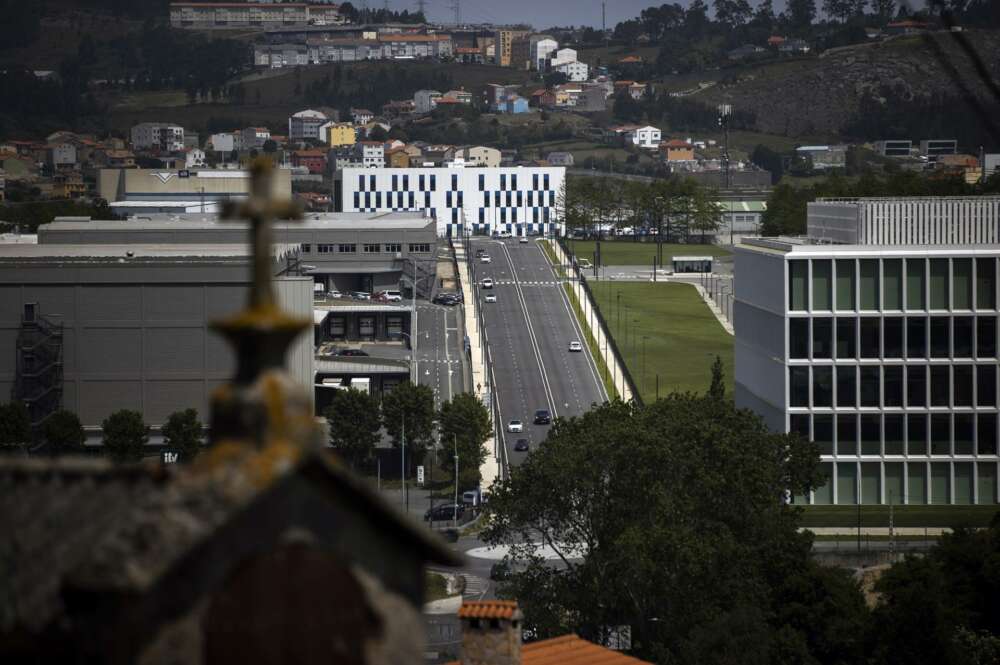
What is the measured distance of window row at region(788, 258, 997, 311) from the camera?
4903 cm

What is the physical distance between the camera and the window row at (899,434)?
162 feet

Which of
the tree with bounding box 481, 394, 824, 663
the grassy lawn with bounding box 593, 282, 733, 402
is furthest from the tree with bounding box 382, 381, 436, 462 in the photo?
the tree with bounding box 481, 394, 824, 663

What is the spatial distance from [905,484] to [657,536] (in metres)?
20.5

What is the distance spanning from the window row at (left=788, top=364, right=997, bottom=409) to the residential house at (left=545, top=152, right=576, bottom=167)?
451ft

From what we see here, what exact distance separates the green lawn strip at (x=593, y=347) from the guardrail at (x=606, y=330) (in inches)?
20.6

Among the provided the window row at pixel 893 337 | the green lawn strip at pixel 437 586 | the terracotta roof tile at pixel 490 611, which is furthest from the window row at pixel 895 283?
the terracotta roof tile at pixel 490 611

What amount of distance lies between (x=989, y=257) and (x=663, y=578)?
896 inches

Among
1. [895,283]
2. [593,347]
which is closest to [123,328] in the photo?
[895,283]

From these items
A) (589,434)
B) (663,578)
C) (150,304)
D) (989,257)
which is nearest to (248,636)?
(663,578)

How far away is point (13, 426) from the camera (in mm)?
49500

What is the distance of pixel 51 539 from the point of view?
14.4 ft

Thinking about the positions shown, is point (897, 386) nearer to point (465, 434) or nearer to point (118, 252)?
point (465, 434)

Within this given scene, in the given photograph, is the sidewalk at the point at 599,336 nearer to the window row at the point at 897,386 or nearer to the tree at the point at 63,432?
the window row at the point at 897,386

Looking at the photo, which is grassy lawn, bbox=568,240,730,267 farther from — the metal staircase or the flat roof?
the metal staircase
